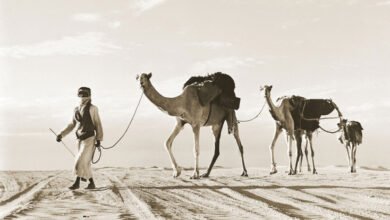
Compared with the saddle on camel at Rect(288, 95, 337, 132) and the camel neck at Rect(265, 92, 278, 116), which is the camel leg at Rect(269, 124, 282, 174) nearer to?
the camel neck at Rect(265, 92, 278, 116)

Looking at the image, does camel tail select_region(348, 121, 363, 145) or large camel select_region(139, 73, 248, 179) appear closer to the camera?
large camel select_region(139, 73, 248, 179)

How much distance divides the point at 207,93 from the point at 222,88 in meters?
1.06

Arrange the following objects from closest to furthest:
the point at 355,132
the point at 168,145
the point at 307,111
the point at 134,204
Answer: the point at 134,204
the point at 168,145
the point at 307,111
the point at 355,132

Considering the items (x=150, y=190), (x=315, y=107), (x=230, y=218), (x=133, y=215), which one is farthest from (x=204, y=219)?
(x=315, y=107)

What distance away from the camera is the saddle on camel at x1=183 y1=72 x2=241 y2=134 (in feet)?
51.9

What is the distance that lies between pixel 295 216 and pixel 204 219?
1.20 meters

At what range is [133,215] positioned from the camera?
7332 millimetres

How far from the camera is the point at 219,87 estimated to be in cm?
1616

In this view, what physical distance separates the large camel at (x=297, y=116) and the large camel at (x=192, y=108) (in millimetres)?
2421

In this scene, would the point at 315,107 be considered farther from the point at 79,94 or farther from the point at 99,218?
the point at 99,218

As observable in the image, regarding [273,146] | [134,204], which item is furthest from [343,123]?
[134,204]

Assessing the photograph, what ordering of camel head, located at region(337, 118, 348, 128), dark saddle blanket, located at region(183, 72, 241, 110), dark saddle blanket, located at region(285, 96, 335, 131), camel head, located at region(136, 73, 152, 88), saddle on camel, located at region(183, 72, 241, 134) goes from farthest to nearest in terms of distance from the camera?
camel head, located at region(337, 118, 348, 128)
dark saddle blanket, located at region(285, 96, 335, 131)
saddle on camel, located at region(183, 72, 241, 134)
dark saddle blanket, located at region(183, 72, 241, 110)
camel head, located at region(136, 73, 152, 88)

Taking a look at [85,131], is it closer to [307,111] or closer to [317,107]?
[307,111]

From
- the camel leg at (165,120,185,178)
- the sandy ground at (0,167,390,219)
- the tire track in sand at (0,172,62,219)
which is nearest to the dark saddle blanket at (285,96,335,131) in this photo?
the camel leg at (165,120,185,178)
